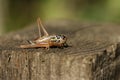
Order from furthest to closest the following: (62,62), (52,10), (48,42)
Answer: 1. (52,10)
2. (48,42)
3. (62,62)

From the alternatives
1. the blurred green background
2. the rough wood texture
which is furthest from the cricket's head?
the blurred green background

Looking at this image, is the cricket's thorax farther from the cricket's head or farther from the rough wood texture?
the rough wood texture

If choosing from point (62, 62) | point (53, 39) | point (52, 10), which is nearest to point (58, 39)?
point (53, 39)

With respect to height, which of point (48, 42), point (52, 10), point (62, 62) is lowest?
point (62, 62)

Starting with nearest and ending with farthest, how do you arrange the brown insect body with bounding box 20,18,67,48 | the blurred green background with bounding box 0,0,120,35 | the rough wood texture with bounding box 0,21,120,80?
the rough wood texture with bounding box 0,21,120,80, the brown insect body with bounding box 20,18,67,48, the blurred green background with bounding box 0,0,120,35

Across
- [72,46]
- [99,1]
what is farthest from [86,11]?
[72,46]

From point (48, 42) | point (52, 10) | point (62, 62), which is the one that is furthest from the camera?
point (52, 10)

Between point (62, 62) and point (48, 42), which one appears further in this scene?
point (48, 42)

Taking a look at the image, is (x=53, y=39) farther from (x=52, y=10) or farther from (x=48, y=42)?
(x=52, y=10)
